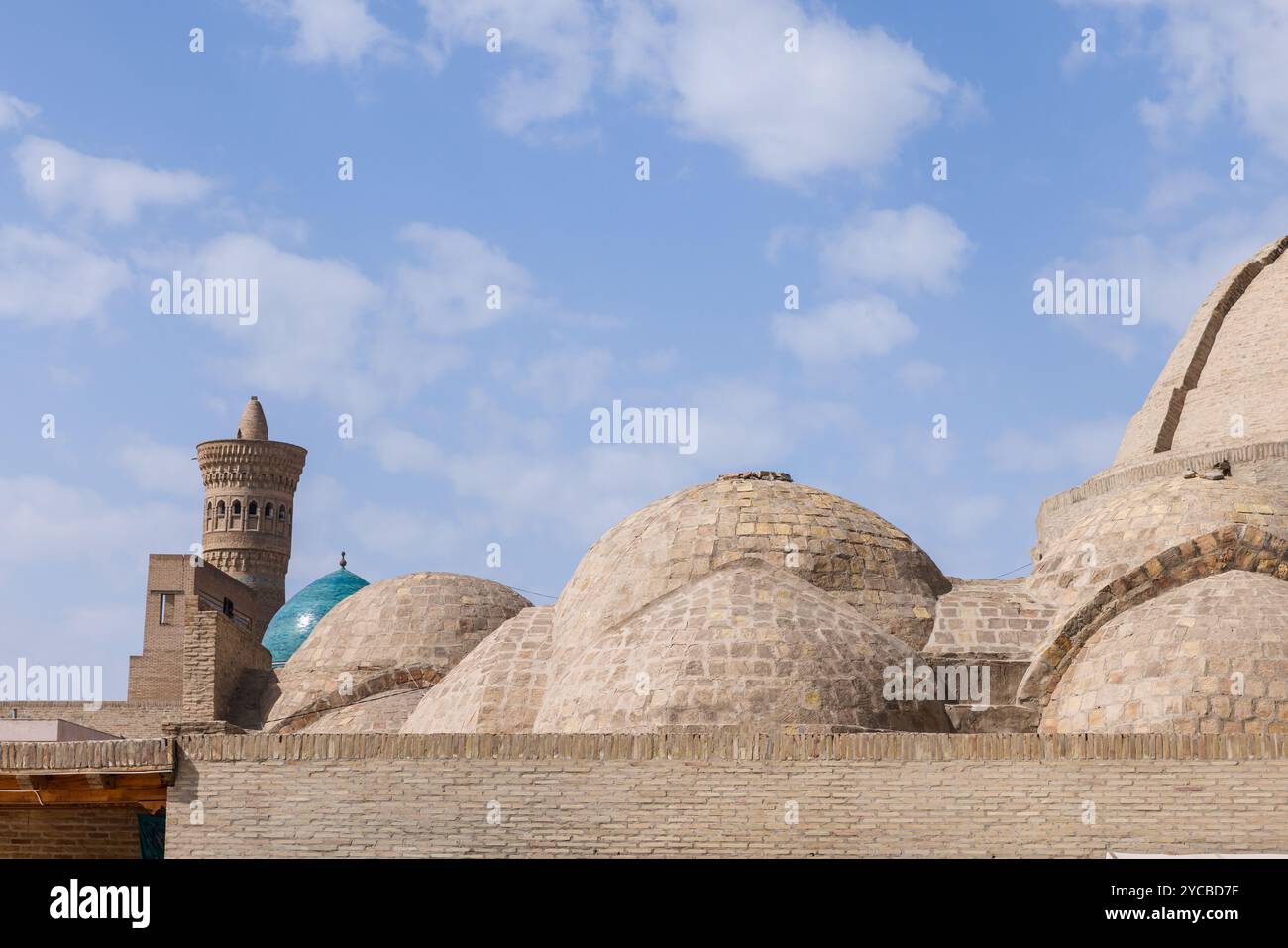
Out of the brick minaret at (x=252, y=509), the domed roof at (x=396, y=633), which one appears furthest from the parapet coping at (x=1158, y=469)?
the brick minaret at (x=252, y=509)

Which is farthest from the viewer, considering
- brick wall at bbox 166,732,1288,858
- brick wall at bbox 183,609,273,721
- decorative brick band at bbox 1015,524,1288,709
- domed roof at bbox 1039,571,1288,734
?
brick wall at bbox 183,609,273,721

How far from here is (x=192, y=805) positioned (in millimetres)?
10836

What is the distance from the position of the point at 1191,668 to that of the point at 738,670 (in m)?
3.25

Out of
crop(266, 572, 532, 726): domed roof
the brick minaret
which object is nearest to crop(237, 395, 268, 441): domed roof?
the brick minaret

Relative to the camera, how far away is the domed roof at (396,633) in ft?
61.5

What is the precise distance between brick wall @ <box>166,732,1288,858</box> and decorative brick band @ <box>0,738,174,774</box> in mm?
224

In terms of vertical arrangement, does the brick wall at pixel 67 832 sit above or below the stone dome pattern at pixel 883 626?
below

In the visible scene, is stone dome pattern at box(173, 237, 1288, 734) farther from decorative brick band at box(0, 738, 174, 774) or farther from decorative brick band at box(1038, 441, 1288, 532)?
decorative brick band at box(0, 738, 174, 774)

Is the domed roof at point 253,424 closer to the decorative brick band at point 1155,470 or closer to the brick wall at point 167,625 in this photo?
the brick wall at point 167,625

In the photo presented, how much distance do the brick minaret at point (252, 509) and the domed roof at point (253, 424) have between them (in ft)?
0.07

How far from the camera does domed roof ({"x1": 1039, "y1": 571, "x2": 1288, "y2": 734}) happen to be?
12.0m

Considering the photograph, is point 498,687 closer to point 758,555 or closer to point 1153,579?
point 758,555

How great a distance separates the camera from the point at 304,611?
30094mm
